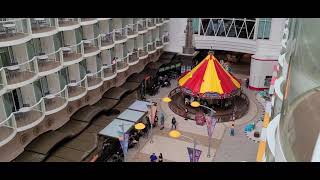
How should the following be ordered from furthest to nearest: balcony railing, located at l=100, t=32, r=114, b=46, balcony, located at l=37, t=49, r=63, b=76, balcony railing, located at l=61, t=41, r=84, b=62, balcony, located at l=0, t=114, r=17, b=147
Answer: balcony railing, located at l=100, t=32, r=114, b=46 < balcony railing, located at l=61, t=41, r=84, b=62 < balcony, located at l=37, t=49, r=63, b=76 < balcony, located at l=0, t=114, r=17, b=147

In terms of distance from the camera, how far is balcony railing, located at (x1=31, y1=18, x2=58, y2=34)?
824 inches

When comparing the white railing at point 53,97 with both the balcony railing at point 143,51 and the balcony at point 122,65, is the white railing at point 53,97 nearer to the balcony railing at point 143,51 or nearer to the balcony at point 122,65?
the balcony at point 122,65

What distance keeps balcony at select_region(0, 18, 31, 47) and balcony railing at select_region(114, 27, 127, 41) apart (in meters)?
11.4

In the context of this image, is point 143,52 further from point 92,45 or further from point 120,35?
point 92,45

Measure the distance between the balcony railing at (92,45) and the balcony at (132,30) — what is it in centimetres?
531

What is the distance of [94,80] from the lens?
27141 mm

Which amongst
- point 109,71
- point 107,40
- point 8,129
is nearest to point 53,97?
point 8,129

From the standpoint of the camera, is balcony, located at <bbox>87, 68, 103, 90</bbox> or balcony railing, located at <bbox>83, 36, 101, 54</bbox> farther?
balcony, located at <bbox>87, 68, 103, 90</bbox>

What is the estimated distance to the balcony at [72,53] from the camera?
23594 mm

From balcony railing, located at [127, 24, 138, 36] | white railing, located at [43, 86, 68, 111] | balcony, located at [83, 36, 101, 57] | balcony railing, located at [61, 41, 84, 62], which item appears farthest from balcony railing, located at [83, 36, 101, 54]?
balcony railing, located at [127, 24, 138, 36]

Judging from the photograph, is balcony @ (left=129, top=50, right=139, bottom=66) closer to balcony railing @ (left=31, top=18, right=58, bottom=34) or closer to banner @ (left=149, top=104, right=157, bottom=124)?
banner @ (left=149, top=104, right=157, bottom=124)

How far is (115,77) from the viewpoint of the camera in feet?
105

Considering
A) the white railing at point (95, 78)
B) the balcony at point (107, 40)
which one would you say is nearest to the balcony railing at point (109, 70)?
the white railing at point (95, 78)
